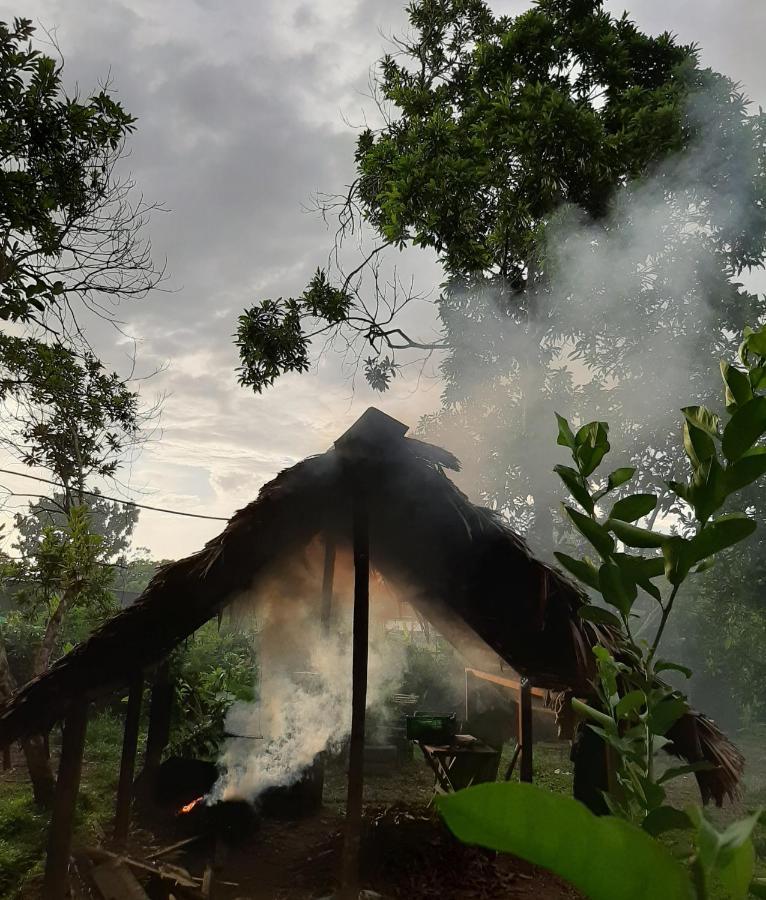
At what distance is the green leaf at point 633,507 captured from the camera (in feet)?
3.20

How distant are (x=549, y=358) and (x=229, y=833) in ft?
33.0

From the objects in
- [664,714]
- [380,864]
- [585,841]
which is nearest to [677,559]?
[664,714]

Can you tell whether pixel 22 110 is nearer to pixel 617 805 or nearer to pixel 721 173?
pixel 617 805

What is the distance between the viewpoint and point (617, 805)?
1190 millimetres

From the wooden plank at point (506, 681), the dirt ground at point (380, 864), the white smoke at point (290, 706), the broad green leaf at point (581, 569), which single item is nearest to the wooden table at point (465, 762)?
the dirt ground at point (380, 864)

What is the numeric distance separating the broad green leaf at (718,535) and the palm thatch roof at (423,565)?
3.47 metres

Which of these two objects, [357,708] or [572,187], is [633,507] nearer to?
[357,708]

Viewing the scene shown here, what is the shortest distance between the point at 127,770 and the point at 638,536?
7027 millimetres

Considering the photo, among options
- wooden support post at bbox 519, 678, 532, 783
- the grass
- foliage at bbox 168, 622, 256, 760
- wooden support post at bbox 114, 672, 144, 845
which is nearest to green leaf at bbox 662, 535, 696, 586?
wooden support post at bbox 519, 678, 532, 783

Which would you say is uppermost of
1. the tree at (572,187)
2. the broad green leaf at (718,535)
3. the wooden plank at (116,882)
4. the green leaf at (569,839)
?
the tree at (572,187)

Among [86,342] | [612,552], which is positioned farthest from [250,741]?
[612,552]

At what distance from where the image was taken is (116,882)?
4.79m

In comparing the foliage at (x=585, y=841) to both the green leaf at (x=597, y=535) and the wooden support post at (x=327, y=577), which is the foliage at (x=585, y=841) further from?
the wooden support post at (x=327, y=577)

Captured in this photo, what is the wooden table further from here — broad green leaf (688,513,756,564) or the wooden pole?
broad green leaf (688,513,756,564)
